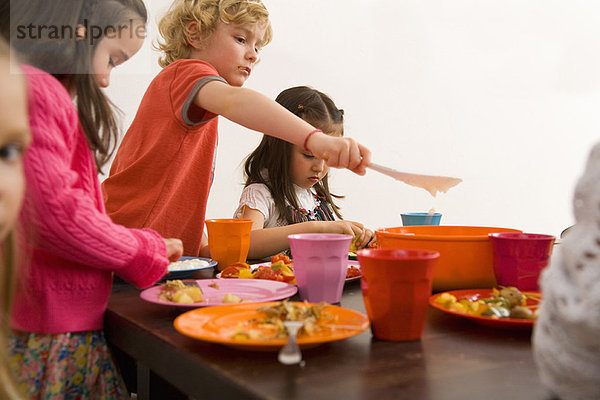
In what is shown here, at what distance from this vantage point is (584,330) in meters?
0.37

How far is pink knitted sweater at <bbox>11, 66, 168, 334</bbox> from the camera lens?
62cm

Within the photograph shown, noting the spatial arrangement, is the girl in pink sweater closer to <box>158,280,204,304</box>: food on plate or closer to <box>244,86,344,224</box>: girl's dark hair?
<box>158,280,204,304</box>: food on plate

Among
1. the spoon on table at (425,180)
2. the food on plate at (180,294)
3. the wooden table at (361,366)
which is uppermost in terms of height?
the spoon on table at (425,180)

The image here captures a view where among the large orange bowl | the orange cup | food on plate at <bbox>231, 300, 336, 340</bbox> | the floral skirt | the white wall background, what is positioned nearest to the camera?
food on plate at <bbox>231, 300, 336, 340</bbox>

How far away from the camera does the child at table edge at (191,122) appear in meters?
1.01

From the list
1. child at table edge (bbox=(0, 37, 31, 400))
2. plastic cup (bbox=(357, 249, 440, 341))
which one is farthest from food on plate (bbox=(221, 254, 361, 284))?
child at table edge (bbox=(0, 37, 31, 400))

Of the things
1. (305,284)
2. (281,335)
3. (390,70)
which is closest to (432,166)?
(390,70)

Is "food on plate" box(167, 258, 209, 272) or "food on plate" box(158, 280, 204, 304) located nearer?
"food on plate" box(158, 280, 204, 304)

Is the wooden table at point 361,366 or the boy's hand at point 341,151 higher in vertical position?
the boy's hand at point 341,151

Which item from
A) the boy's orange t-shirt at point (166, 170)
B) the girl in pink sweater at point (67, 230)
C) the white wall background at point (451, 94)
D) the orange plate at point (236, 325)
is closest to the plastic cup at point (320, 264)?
the orange plate at point (236, 325)

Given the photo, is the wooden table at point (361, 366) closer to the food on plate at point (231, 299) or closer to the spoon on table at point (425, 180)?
the food on plate at point (231, 299)

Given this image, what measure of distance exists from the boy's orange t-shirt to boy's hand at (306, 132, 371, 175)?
0.33m

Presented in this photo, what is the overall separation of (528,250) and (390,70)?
7.85 feet

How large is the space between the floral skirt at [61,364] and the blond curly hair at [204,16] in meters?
0.91
